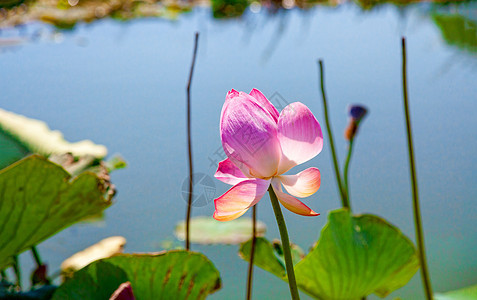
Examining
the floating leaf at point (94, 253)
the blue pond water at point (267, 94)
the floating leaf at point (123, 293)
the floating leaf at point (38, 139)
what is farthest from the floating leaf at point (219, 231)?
the floating leaf at point (123, 293)

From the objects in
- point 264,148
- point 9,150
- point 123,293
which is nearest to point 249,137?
point 264,148

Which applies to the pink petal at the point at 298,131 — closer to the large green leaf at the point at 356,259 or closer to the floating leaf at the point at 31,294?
the large green leaf at the point at 356,259

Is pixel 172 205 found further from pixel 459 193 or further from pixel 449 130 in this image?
pixel 449 130

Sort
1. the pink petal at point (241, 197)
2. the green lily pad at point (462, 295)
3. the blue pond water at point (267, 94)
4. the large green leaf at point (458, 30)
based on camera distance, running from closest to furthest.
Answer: the pink petal at point (241, 197) → the green lily pad at point (462, 295) → the blue pond water at point (267, 94) → the large green leaf at point (458, 30)

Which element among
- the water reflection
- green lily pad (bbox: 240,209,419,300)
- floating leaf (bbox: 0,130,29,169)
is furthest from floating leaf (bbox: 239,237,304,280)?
the water reflection

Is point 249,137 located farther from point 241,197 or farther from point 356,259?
point 356,259

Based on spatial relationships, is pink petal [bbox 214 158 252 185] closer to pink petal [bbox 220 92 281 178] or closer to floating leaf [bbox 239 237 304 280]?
pink petal [bbox 220 92 281 178]

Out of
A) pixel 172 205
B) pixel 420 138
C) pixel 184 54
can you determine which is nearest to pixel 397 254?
pixel 172 205
